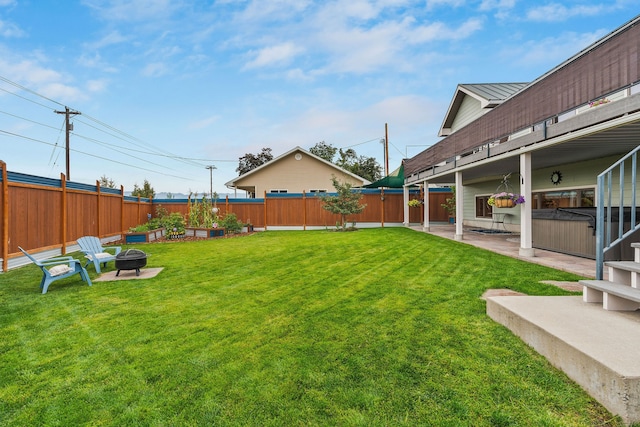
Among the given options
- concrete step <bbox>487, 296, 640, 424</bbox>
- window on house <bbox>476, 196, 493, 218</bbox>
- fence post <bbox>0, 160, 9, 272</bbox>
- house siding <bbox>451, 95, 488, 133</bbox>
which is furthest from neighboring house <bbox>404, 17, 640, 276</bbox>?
fence post <bbox>0, 160, 9, 272</bbox>

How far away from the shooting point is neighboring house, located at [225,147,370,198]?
18.9m

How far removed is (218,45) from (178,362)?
A: 47.6 ft

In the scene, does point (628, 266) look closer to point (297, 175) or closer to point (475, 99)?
point (475, 99)

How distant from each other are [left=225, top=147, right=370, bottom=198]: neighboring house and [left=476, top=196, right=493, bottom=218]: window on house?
695 cm

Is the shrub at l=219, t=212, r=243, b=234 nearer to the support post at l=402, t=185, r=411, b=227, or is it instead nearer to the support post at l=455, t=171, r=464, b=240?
the support post at l=402, t=185, r=411, b=227

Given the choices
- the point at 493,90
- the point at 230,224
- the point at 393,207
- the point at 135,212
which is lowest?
the point at 230,224

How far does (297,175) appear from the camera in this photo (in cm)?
1889

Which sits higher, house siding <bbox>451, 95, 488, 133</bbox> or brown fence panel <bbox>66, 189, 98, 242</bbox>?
house siding <bbox>451, 95, 488, 133</bbox>

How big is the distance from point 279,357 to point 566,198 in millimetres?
9917

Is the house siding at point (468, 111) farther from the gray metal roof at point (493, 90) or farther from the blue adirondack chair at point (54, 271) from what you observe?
the blue adirondack chair at point (54, 271)

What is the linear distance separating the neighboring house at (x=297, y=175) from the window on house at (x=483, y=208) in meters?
6.95

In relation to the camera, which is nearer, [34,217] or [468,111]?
[34,217]

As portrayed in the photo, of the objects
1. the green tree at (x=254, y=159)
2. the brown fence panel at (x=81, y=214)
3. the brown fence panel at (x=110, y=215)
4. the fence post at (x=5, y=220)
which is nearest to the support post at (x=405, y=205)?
the brown fence panel at (x=110, y=215)

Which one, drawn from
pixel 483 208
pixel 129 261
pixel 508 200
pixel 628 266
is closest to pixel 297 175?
pixel 483 208
